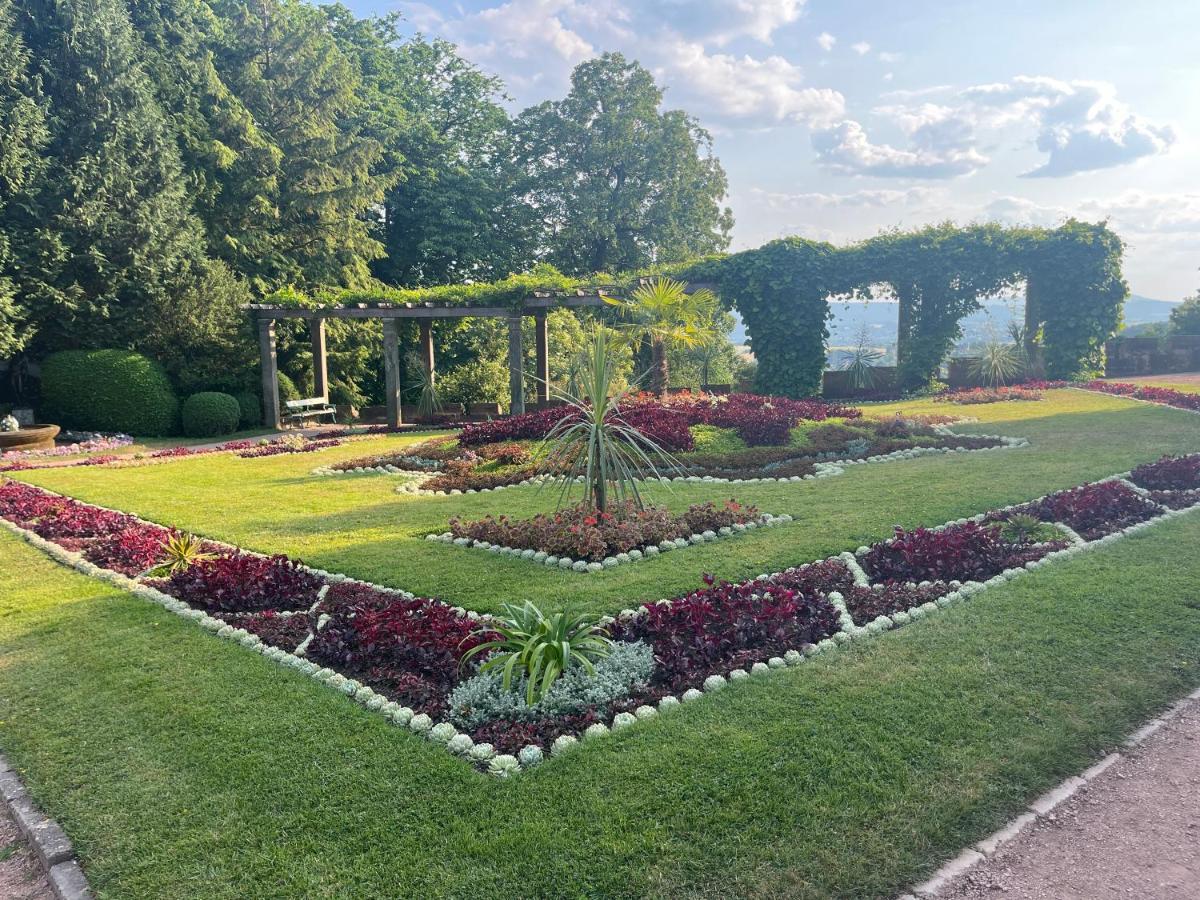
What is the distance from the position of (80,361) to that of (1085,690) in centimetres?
1942

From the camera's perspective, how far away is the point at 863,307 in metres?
18.3

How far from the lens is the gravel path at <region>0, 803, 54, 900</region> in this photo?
2545 millimetres

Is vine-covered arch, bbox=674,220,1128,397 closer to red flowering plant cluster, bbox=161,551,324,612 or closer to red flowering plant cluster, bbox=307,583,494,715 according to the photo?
red flowering plant cluster, bbox=161,551,324,612

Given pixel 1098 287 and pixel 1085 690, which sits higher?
pixel 1098 287

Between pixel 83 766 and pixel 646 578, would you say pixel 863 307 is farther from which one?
pixel 83 766

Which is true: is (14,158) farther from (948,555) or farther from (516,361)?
(948,555)

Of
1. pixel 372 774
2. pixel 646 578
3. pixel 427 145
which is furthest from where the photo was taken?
pixel 427 145

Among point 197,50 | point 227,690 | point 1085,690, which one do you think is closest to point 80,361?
point 197,50

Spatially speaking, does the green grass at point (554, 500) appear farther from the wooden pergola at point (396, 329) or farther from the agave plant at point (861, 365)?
the agave plant at point (861, 365)

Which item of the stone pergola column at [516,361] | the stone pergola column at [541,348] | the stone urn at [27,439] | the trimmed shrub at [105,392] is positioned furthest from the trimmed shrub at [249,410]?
the stone pergola column at [541,348]

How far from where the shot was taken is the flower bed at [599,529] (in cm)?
563

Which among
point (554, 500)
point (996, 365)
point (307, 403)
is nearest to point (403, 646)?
point (554, 500)

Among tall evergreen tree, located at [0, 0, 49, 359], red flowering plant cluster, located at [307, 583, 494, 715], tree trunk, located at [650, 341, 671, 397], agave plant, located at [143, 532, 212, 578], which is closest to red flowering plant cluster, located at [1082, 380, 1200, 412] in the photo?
tree trunk, located at [650, 341, 671, 397]

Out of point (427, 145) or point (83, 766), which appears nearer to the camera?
point (83, 766)
